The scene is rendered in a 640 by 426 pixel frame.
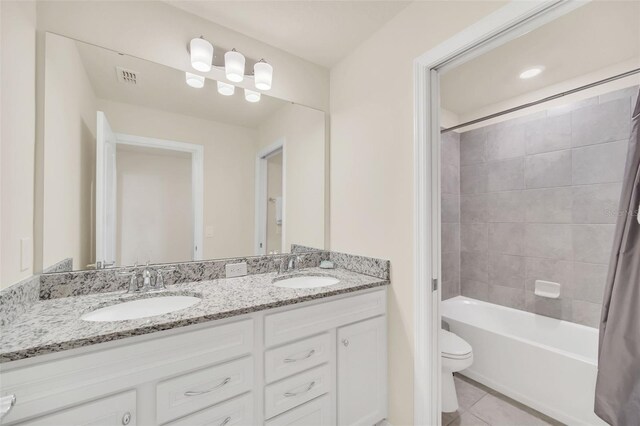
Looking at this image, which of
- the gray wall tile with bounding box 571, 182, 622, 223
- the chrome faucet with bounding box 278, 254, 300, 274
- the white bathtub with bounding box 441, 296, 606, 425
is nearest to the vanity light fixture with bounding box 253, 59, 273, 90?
the chrome faucet with bounding box 278, 254, 300, 274

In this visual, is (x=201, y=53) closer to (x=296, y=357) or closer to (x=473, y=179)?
(x=296, y=357)

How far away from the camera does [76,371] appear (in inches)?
32.1

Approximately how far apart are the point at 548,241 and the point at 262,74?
253 cm

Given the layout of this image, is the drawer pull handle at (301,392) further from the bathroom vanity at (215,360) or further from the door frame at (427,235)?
the door frame at (427,235)

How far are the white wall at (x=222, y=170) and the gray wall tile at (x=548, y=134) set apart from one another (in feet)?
7.54

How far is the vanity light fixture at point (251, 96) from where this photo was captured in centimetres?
175

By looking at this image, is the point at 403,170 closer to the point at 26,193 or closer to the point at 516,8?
the point at 516,8

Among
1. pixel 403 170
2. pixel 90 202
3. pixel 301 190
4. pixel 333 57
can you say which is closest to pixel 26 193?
pixel 90 202

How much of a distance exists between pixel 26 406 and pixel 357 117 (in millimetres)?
1913

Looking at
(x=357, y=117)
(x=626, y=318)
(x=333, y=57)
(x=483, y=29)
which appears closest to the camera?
(x=626, y=318)

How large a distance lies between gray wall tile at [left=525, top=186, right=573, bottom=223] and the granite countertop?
1666 mm

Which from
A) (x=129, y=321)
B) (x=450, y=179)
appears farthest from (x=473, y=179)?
(x=129, y=321)

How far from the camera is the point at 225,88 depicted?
5.48 ft

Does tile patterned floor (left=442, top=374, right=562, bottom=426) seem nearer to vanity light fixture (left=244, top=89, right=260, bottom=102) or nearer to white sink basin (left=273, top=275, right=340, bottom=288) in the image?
white sink basin (left=273, top=275, right=340, bottom=288)
